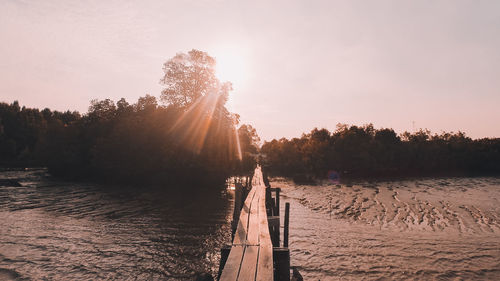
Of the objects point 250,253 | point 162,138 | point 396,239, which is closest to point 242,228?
point 250,253

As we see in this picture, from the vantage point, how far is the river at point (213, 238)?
12.2m

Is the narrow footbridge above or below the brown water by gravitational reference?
above

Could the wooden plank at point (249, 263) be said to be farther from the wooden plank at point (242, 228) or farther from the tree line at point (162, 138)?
the tree line at point (162, 138)

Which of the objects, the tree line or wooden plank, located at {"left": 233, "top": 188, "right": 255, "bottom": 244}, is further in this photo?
the tree line

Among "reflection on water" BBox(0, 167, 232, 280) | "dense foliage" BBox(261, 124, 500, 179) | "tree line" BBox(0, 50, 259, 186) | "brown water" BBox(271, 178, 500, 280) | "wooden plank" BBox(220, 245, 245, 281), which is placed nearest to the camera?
"wooden plank" BBox(220, 245, 245, 281)

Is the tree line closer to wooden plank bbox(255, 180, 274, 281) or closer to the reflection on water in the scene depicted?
the reflection on water

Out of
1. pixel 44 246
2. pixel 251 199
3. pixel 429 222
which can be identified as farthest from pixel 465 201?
pixel 44 246

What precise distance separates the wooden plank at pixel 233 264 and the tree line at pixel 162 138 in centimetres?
3153

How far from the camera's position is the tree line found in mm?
39219

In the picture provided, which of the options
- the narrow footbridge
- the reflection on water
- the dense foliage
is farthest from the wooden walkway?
the dense foliage

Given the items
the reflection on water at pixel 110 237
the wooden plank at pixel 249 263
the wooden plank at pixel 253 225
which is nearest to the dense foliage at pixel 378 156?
the reflection on water at pixel 110 237

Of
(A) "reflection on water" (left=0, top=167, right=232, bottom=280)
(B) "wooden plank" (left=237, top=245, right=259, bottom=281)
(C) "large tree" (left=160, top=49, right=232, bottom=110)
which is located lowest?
(A) "reflection on water" (left=0, top=167, right=232, bottom=280)

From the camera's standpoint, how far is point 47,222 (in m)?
19.5

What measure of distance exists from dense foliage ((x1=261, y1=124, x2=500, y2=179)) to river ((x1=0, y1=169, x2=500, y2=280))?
38319mm
